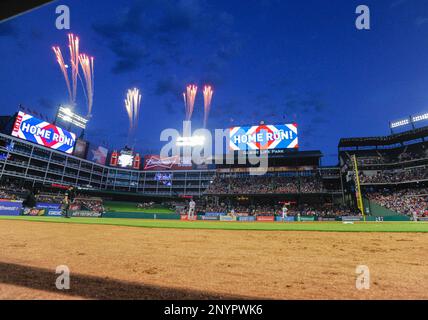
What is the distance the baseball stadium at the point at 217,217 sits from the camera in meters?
4.29

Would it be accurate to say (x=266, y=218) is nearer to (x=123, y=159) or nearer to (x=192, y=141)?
(x=192, y=141)

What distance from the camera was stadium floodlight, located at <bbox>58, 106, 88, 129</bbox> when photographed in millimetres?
68438

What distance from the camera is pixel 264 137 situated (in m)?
51.3

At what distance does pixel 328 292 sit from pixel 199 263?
3214 mm

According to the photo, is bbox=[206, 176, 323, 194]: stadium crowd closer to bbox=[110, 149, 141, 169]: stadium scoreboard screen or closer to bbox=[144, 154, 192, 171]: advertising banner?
bbox=[144, 154, 192, 171]: advertising banner

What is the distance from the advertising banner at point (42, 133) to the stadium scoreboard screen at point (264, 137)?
48982mm

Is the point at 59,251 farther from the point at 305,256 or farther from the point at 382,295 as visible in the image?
the point at 382,295

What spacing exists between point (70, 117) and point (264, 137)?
58832mm

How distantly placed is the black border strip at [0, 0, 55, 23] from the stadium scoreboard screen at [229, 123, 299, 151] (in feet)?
163

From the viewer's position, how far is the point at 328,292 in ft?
12.3

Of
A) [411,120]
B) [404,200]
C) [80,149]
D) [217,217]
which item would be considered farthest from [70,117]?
[411,120]

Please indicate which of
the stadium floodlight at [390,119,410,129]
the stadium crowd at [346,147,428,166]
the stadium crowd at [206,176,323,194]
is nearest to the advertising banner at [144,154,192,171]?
the stadium crowd at [206,176,323,194]

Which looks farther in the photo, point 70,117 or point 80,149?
point 80,149

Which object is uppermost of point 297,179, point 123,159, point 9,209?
point 123,159
